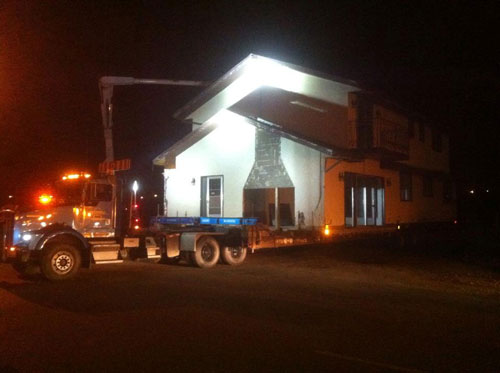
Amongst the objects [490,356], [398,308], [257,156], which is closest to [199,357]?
[490,356]

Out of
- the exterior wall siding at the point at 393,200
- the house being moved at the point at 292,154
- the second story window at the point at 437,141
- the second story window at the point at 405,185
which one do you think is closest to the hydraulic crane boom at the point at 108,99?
the house being moved at the point at 292,154

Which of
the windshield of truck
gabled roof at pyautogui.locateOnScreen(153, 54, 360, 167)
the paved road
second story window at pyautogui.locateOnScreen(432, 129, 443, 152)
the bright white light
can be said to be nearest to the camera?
the paved road

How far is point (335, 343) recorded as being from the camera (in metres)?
7.54

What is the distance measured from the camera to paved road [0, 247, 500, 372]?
6691 mm

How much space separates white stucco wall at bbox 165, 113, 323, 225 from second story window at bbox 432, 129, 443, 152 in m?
11.2

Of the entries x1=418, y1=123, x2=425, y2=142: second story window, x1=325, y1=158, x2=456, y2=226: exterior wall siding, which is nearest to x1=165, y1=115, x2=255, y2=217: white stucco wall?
x1=325, y1=158, x2=456, y2=226: exterior wall siding

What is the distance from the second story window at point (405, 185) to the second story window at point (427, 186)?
70.1 inches

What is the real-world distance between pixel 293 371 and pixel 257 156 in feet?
51.9

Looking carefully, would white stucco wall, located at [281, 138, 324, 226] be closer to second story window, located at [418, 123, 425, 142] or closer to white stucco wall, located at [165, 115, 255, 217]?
white stucco wall, located at [165, 115, 255, 217]

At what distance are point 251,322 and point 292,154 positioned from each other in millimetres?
12271

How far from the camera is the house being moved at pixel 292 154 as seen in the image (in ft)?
66.2

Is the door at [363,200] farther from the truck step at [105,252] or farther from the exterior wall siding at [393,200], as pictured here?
the truck step at [105,252]

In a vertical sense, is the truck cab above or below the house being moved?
below

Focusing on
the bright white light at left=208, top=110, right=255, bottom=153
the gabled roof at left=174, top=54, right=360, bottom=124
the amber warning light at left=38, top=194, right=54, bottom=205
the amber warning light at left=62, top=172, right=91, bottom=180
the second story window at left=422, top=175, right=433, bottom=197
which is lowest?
the amber warning light at left=38, top=194, right=54, bottom=205
